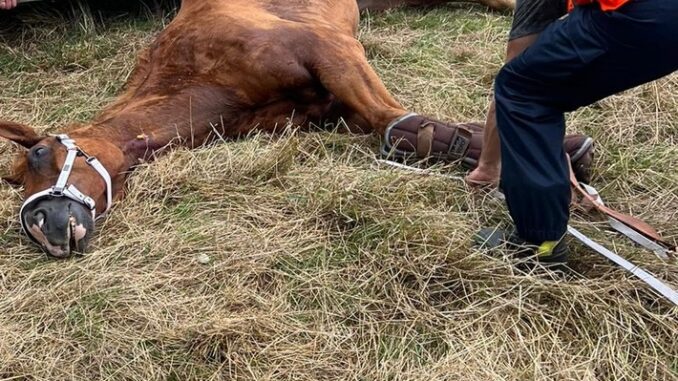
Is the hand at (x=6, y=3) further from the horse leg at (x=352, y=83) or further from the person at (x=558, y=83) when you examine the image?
the person at (x=558, y=83)

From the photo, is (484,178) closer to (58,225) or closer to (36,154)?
(58,225)

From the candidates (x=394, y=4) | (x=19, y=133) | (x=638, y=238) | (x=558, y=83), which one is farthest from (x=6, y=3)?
(x=638, y=238)

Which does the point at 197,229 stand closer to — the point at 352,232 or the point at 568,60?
the point at 352,232

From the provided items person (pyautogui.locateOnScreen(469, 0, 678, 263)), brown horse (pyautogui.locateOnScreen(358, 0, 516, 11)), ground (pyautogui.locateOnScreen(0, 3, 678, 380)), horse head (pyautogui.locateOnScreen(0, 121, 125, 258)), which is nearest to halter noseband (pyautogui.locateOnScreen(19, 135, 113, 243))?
horse head (pyautogui.locateOnScreen(0, 121, 125, 258))

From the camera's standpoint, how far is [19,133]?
3605 millimetres

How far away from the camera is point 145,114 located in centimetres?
394

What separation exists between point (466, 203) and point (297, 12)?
1.71 metres

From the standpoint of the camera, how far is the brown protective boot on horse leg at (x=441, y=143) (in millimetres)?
3555

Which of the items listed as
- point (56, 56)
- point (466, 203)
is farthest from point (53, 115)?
point (466, 203)

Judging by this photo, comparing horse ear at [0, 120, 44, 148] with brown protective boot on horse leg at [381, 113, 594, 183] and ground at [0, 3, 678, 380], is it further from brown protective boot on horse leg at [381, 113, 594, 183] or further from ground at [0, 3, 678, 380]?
brown protective boot on horse leg at [381, 113, 594, 183]

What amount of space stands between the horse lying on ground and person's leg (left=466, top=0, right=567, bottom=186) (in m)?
0.23

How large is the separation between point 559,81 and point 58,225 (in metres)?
1.84

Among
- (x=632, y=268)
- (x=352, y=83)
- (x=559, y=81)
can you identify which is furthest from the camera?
(x=352, y=83)

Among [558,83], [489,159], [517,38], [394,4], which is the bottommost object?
[394,4]
